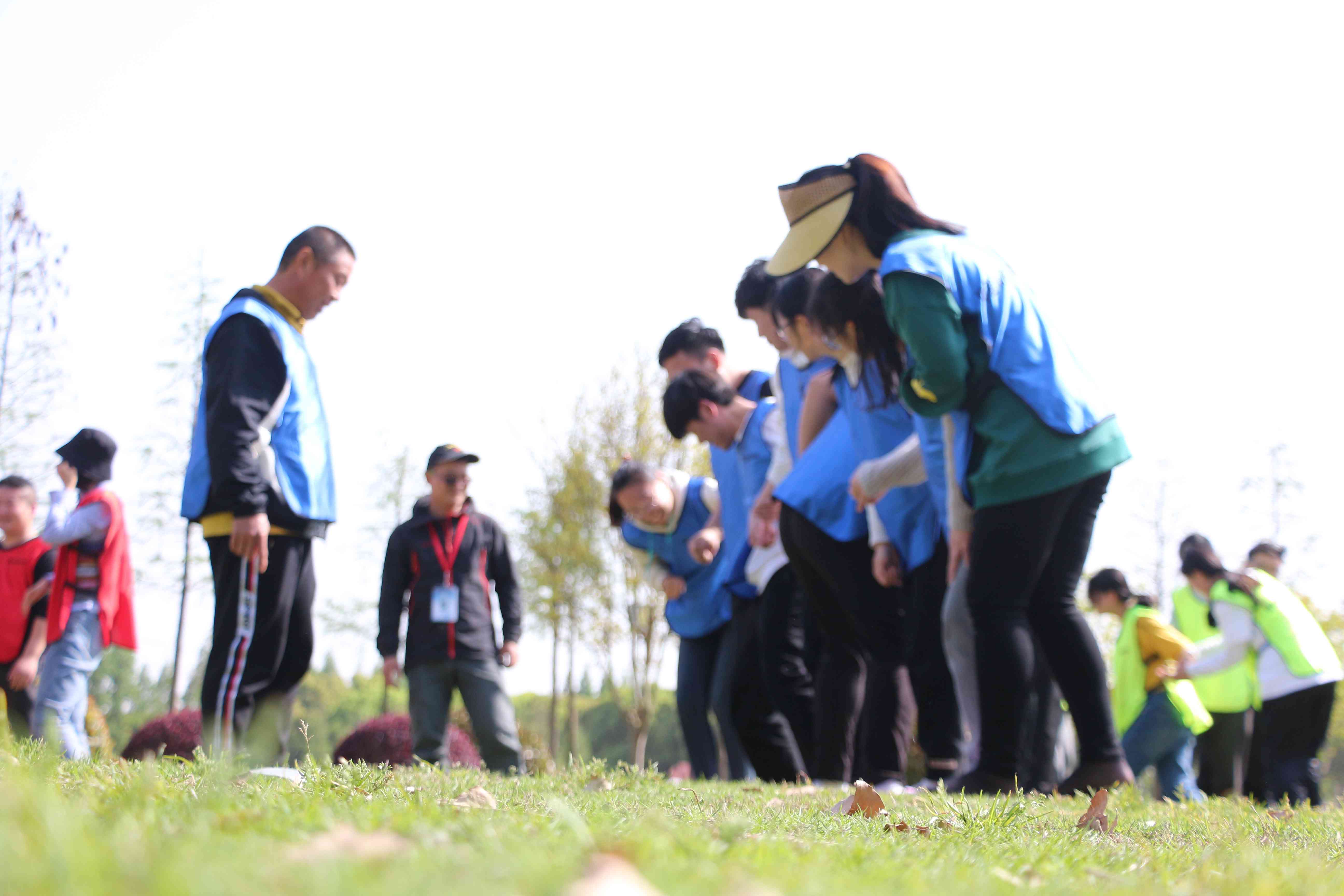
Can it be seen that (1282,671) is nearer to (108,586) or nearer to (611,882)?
(108,586)

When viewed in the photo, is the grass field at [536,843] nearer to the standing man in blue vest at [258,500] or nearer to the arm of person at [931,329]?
the arm of person at [931,329]

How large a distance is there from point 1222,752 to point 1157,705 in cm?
119

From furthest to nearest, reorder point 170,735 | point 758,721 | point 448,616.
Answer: point 170,735 → point 448,616 → point 758,721

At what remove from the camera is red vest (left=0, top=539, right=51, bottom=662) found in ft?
24.1

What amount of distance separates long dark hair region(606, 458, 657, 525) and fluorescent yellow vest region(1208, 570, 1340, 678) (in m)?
3.73

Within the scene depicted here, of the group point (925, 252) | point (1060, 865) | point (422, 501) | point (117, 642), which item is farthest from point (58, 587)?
point (1060, 865)

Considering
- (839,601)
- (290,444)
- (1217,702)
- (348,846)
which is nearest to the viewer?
(348,846)

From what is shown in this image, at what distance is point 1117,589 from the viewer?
8766 mm

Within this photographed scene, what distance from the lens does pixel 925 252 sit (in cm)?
388

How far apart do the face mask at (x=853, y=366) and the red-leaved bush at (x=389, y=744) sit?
7426 millimetres

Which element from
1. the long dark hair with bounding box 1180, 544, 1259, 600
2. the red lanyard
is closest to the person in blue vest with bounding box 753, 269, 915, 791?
the red lanyard

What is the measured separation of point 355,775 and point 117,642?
14.9 ft

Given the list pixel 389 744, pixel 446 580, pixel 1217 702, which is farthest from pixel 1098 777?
pixel 389 744

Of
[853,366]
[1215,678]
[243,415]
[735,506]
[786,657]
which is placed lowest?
[1215,678]
